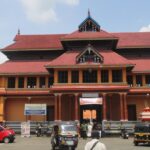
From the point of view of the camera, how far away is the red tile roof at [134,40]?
4593 centimetres

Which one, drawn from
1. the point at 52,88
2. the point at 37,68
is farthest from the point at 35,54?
the point at 52,88

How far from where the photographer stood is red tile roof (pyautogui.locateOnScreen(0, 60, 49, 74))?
43.2 m

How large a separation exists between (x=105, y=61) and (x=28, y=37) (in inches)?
646

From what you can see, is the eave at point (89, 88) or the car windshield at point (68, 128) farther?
the eave at point (89, 88)

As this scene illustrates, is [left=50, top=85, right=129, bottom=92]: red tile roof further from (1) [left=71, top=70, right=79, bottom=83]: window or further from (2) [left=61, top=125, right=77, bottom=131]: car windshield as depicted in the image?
(2) [left=61, top=125, right=77, bottom=131]: car windshield

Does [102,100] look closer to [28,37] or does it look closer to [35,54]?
[35,54]

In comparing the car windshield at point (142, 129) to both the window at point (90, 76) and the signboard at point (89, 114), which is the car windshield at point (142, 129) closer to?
the window at point (90, 76)

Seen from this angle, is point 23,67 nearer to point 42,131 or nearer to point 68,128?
point 42,131

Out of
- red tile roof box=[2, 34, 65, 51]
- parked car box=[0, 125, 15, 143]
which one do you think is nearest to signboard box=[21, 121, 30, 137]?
parked car box=[0, 125, 15, 143]

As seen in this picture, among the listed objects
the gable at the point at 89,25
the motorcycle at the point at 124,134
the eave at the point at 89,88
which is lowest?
the motorcycle at the point at 124,134

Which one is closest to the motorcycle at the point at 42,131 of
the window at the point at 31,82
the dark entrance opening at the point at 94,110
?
the dark entrance opening at the point at 94,110

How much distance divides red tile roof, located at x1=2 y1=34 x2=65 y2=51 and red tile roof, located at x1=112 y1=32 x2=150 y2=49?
8730 mm

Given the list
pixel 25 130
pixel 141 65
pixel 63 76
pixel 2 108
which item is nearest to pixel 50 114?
pixel 63 76

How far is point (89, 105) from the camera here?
41.6m
